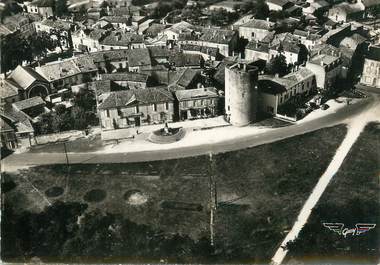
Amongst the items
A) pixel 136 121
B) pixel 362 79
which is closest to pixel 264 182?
pixel 136 121

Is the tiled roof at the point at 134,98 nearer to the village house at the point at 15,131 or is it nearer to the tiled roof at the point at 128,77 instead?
the tiled roof at the point at 128,77

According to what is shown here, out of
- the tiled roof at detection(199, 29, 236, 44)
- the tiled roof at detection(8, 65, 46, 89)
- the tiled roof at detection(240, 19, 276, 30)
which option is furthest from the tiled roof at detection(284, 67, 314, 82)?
the tiled roof at detection(8, 65, 46, 89)

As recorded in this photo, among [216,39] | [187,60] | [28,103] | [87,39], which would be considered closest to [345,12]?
[216,39]

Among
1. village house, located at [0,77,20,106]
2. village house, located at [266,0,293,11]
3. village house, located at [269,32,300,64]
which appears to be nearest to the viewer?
village house, located at [0,77,20,106]

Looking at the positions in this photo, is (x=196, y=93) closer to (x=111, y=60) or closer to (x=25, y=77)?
(x=111, y=60)

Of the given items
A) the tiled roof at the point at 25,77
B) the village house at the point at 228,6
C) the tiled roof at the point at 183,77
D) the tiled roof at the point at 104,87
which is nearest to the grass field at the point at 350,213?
the tiled roof at the point at 183,77

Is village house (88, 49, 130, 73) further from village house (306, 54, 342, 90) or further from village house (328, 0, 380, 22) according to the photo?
village house (328, 0, 380, 22)

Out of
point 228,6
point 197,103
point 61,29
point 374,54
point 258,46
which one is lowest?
point 197,103
